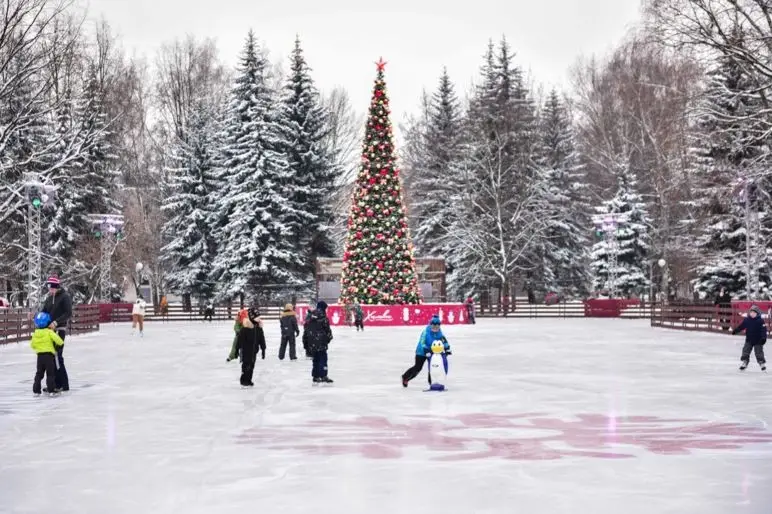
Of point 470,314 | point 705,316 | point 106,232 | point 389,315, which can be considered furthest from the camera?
point 106,232

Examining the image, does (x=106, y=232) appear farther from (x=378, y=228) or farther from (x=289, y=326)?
(x=289, y=326)

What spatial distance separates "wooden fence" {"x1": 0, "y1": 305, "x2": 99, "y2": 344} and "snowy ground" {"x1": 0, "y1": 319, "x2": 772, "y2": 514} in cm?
1170

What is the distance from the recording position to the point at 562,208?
61625mm

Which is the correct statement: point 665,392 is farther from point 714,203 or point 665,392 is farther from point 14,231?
point 14,231

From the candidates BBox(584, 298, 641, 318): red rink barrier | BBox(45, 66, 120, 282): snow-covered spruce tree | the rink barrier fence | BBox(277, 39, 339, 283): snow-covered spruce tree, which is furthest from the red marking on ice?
BBox(277, 39, 339, 283): snow-covered spruce tree

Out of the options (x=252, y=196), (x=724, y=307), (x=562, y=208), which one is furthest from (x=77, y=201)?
(x=724, y=307)

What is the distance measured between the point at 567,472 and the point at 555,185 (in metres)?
57.2

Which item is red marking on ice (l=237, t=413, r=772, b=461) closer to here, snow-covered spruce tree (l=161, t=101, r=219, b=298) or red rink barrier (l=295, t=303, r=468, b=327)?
red rink barrier (l=295, t=303, r=468, b=327)

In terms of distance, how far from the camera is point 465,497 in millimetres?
7336

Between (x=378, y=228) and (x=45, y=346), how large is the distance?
27.6m

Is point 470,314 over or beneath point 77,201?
beneath

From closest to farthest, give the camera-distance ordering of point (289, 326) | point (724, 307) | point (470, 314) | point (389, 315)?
point (289, 326) → point (724, 307) → point (389, 315) → point (470, 314)

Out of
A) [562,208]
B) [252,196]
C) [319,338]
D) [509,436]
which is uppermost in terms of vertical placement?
[252,196]

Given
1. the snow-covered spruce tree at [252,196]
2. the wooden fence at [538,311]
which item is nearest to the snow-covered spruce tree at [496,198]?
the wooden fence at [538,311]
